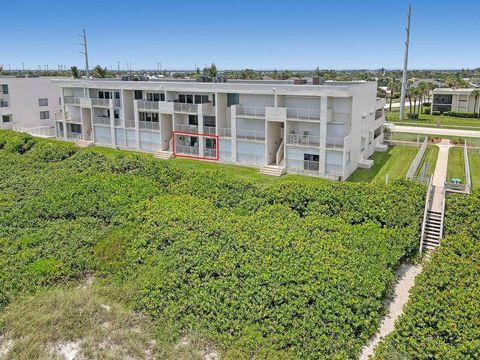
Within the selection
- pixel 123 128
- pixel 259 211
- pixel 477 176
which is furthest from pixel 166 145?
pixel 477 176

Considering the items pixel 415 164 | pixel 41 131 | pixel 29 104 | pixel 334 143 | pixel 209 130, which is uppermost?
pixel 29 104

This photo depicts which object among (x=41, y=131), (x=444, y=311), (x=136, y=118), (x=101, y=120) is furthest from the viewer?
(x=41, y=131)

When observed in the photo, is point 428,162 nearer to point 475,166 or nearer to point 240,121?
point 475,166

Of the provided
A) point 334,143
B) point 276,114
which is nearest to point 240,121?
point 276,114

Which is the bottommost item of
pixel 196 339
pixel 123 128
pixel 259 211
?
pixel 196 339

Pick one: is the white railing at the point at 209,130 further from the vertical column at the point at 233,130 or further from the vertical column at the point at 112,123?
the vertical column at the point at 112,123

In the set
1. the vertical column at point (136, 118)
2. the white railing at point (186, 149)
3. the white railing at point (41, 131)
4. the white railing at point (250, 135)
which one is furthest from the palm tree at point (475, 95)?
the white railing at point (41, 131)

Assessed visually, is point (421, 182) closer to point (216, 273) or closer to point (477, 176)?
point (477, 176)
